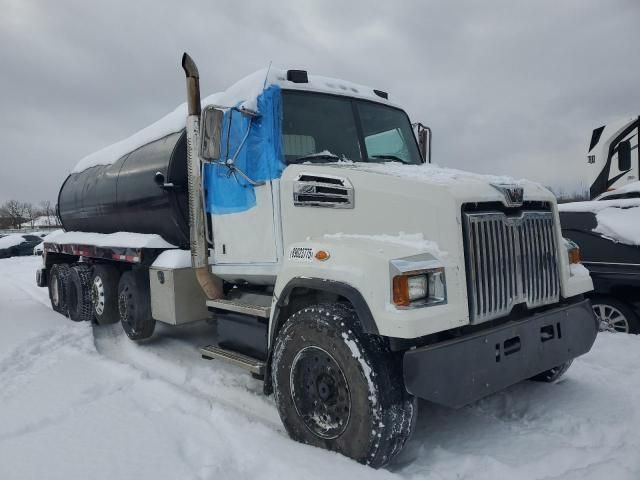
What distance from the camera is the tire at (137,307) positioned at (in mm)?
5930

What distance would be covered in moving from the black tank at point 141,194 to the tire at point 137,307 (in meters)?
0.65

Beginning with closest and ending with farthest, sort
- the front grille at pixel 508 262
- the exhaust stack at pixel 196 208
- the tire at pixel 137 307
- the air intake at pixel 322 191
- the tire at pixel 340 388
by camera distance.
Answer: the tire at pixel 340 388, the front grille at pixel 508 262, the air intake at pixel 322 191, the exhaust stack at pixel 196 208, the tire at pixel 137 307

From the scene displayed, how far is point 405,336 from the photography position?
2.61 m

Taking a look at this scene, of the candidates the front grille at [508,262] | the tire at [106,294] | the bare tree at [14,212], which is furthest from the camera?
the bare tree at [14,212]

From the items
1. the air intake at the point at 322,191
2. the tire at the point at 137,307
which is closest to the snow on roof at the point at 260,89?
the air intake at the point at 322,191

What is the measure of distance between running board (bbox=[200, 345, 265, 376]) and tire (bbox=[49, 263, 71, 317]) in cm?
485

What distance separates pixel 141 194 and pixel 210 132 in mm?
2464

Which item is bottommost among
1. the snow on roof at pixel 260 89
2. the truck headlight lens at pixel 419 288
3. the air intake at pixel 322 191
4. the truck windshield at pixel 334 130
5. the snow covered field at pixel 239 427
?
the snow covered field at pixel 239 427

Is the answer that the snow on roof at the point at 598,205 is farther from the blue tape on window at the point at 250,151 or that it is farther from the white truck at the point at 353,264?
the blue tape on window at the point at 250,151

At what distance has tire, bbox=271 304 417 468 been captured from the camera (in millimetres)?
2770

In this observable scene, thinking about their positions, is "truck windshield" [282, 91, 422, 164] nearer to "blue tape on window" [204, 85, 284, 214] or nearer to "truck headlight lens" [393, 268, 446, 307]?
"blue tape on window" [204, 85, 284, 214]

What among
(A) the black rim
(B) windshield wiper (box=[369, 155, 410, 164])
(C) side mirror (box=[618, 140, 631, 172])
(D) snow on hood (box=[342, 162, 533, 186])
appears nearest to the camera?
(A) the black rim

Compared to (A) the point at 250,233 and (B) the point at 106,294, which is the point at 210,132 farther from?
(B) the point at 106,294

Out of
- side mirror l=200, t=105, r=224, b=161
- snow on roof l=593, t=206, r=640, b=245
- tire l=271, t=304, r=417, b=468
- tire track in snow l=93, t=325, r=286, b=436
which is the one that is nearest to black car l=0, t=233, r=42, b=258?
tire track in snow l=93, t=325, r=286, b=436
